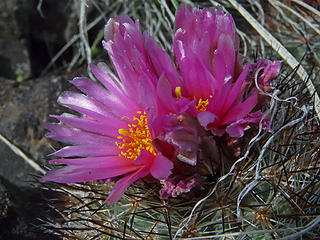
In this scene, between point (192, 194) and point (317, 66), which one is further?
point (317, 66)

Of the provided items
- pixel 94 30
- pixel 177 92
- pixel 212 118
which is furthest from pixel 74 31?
pixel 212 118

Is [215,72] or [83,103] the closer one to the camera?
[215,72]

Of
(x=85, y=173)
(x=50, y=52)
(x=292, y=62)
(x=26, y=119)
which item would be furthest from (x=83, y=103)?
(x=50, y=52)

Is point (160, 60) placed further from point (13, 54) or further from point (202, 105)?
point (13, 54)

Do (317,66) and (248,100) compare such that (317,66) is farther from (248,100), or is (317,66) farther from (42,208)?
(42,208)

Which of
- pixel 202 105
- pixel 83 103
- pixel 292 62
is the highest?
pixel 83 103

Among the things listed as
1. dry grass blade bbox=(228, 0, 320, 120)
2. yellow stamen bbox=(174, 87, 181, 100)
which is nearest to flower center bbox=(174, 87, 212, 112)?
yellow stamen bbox=(174, 87, 181, 100)
